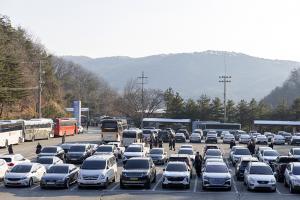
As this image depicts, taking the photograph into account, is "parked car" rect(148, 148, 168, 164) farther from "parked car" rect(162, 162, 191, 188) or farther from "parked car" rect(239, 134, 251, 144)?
"parked car" rect(239, 134, 251, 144)

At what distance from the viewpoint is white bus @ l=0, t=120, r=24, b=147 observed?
204ft

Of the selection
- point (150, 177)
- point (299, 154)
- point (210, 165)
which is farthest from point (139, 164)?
point (299, 154)

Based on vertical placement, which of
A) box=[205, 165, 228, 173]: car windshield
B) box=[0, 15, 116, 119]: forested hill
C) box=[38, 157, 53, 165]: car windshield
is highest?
box=[0, 15, 116, 119]: forested hill

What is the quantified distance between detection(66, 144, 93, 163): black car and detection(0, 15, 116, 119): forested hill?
36.7 meters

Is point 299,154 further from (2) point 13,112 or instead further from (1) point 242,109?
(1) point 242,109

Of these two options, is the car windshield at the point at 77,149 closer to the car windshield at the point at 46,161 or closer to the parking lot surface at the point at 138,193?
the car windshield at the point at 46,161

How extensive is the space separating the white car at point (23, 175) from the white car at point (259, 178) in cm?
1169

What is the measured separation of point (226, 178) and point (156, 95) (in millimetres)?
115549

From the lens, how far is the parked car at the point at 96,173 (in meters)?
31.1

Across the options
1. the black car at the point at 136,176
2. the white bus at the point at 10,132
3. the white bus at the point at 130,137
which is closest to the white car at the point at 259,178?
the black car at the point at 136,176

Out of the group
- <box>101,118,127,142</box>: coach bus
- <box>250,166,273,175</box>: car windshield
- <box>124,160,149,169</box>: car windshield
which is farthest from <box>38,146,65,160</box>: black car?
<box>250,166,273,175</box>: car windshield

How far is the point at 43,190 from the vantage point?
1220 inches

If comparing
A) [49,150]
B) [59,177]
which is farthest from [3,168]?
[49,150]

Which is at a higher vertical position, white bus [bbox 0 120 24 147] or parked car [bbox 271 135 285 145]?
white bus [bbox 0 120 24 147]
